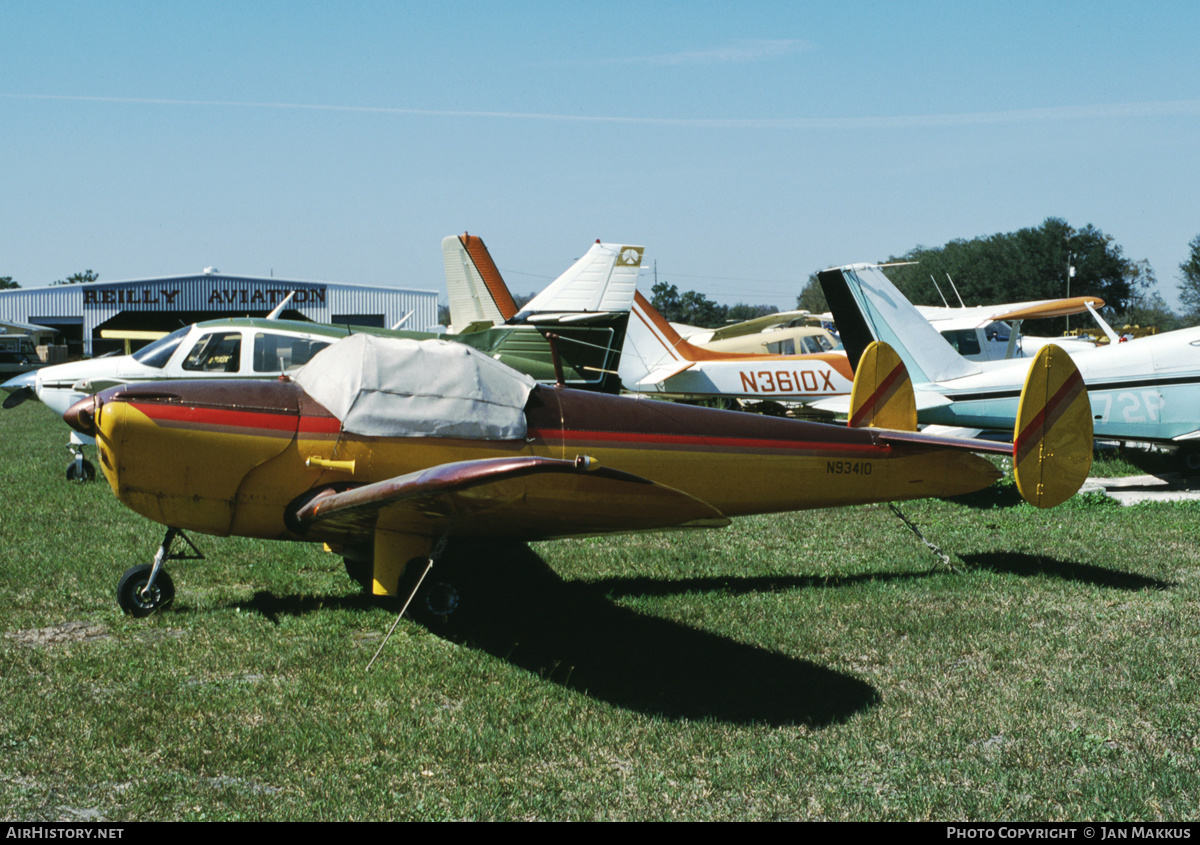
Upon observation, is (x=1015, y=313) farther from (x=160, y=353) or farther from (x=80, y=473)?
(x=80, y=473)

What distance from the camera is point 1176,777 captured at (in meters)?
3.68

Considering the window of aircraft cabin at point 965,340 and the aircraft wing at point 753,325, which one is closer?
the window of aircraft cabin at point 965,340

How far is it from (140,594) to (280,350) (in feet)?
19.8

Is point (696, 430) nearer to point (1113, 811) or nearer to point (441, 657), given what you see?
point (441, 657)

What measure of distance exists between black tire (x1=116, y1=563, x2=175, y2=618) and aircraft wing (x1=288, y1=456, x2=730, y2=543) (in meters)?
1.64

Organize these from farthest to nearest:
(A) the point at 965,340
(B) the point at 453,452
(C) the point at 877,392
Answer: (A) the point at 965,340
(C) the point at 877,392
(B) the point at 453,452

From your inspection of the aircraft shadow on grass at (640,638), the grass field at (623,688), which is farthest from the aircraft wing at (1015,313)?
the aircraft shadow on grass at (640,638)

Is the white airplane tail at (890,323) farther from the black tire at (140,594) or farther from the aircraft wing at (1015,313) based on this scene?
the aircraft wing at (1015,313)

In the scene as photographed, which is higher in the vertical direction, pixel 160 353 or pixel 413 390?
pixel 413 390

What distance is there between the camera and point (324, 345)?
11383mm

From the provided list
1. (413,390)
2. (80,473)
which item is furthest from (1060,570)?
(80,473)

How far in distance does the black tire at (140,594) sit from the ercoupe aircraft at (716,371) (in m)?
13.4

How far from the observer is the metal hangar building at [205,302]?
158 feet
